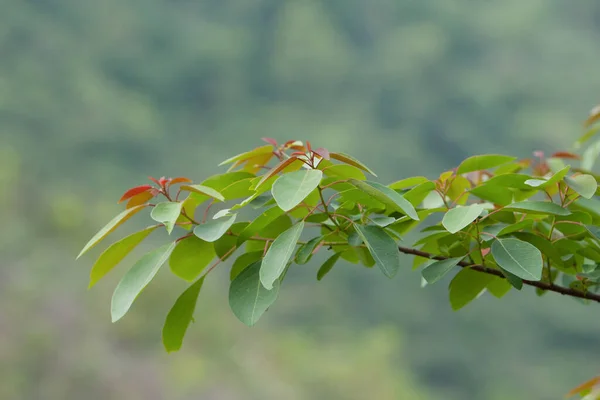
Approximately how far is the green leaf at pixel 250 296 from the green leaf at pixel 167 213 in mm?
63

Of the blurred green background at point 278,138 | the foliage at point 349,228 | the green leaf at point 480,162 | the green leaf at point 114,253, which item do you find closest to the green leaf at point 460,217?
the foliage at point 349,228

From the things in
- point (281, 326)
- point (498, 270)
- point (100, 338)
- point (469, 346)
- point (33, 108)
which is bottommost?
point (469, 346)

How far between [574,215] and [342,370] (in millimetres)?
4786

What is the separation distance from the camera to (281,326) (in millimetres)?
5301

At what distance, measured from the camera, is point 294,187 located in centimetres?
45

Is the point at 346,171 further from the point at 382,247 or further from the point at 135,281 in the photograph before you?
the point at 135,281

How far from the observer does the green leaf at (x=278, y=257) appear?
1.46 feet

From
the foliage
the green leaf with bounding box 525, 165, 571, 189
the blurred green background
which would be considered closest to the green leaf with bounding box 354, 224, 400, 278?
the foliage

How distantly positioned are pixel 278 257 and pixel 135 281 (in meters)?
0.11

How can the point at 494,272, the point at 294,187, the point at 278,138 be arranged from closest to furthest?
the point at 294,187, the point at 494,272, the point at 278,138

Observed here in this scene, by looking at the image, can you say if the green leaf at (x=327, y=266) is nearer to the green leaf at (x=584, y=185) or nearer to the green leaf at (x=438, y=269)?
the green leaf at (x=438, y=269)

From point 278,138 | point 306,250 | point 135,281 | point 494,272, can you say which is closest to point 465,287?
point 494,272

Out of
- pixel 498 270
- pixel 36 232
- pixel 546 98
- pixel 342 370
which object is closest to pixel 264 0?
pixel 546 98

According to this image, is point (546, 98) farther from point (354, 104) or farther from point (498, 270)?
point (498, 270)
